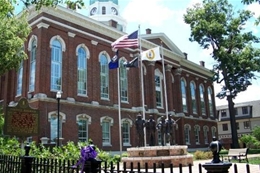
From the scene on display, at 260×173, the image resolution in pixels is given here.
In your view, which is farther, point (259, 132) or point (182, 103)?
point (259, 132)

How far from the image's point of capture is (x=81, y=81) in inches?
1090

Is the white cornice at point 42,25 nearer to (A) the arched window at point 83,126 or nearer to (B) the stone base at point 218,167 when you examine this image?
(A) the arched window at point 83,126

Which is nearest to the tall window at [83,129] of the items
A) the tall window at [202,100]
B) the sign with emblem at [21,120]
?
the sign with emblem at [21,120]

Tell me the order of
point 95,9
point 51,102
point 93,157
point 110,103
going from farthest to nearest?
1. point 95,9
2. point 110,103
3. point 51,102
4. point 93,157

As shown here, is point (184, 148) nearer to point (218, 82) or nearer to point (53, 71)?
point (53, 71)

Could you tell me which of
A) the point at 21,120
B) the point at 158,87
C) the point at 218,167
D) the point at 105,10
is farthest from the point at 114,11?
the point at 218,167

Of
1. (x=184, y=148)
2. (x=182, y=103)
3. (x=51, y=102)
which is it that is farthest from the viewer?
(x=182, y=103)

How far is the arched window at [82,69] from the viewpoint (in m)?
27.5

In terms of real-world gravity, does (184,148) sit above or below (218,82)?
below

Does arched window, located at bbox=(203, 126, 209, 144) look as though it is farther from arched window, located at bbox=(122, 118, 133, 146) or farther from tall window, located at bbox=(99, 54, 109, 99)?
tall window, located at bbox=(99, 54, 109, 99)

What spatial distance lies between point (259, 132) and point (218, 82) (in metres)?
15.4

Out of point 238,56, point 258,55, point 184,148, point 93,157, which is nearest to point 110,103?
point 184,148

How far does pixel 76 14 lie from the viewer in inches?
1076

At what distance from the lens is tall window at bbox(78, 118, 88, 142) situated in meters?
26.1
